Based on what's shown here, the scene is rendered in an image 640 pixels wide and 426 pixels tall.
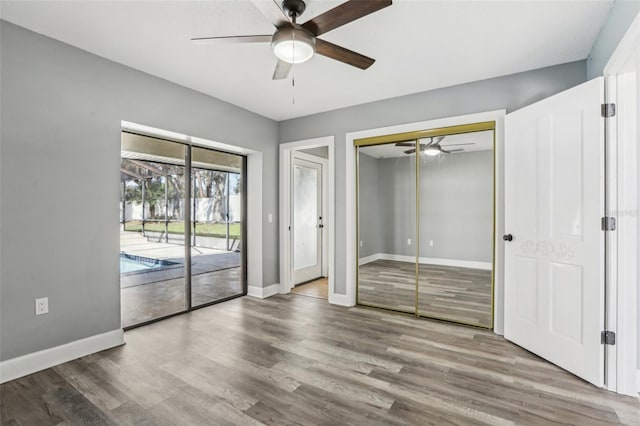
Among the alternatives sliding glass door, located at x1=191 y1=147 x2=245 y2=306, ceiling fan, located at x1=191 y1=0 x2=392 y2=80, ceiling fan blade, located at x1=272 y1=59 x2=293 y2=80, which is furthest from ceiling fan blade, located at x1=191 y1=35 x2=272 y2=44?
sliding glass door, located at x1=191 y1=147 x2=245 y2=306

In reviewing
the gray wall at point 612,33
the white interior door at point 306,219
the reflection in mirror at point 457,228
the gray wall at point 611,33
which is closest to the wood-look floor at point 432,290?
the reflection in mirror at point 457,228

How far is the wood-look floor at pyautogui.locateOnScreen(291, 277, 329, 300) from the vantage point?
4.61 m

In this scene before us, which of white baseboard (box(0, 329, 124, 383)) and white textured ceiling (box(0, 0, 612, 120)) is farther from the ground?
white textured ceiling (box(0, 0, 612, 120))

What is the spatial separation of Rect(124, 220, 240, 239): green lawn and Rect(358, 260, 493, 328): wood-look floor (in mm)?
2068

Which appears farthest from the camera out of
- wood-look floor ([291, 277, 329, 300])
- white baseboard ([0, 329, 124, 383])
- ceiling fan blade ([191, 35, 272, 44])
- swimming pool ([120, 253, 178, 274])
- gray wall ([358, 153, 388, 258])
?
wood-look floor ([291, 277, 329, 300])

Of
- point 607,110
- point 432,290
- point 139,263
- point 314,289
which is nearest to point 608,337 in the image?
point 607,110

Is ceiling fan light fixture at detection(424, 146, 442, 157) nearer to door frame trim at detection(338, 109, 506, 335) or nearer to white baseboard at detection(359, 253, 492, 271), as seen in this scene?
door frame trim at detection(338, 109, 506, 335)

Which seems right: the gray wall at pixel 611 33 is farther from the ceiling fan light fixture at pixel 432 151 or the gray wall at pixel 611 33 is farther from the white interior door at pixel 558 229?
the ceiling fan light fixture at pixel 432 151

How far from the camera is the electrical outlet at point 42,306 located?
2.43 metres

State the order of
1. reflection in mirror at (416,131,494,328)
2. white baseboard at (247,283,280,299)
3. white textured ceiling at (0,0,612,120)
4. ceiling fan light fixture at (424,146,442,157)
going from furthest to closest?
white baseboard at (247,283,280,299), ceiling fan light fixture at (424,146,442,157), reflection in mirror at (416,131,494,328), white textured ceiling at (0,0,612,120)

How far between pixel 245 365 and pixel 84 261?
1708 millimetres

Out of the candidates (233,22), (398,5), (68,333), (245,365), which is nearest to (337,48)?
(398,5)

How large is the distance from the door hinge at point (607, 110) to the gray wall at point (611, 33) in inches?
14.6

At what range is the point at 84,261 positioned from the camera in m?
2.69
